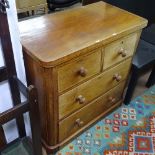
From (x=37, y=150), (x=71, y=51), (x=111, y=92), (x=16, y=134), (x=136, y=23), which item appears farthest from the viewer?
(x=111, y=92)

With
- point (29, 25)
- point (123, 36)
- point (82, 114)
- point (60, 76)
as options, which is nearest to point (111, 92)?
point (82, 114)

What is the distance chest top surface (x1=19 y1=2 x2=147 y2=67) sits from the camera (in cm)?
92

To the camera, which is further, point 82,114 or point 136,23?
point 82,114

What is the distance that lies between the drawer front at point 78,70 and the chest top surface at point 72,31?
0.19 feet

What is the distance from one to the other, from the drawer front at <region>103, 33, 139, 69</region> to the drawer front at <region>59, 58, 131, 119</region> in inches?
2.5

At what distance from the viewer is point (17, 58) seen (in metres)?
1.00

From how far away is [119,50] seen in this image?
1201mm

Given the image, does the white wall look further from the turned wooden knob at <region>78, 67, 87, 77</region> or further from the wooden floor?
the wooden floor

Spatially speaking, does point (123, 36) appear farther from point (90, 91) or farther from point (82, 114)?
point (82, 114)

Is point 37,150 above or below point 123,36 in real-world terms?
below

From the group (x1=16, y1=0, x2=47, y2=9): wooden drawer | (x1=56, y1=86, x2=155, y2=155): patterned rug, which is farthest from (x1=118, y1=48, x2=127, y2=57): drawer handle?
(x1=16, y1=0, x2=47, y2=9): wooden drawer

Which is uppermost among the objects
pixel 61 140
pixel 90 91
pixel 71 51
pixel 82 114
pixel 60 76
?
pixel 71 51

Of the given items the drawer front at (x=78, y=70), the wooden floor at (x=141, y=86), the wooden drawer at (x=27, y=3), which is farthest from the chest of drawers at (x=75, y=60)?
the wooden drawer at (x=27, y=3)

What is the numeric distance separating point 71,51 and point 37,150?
0.53 m
